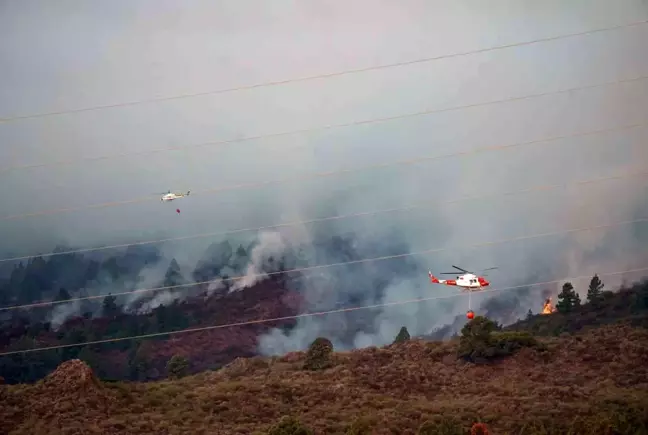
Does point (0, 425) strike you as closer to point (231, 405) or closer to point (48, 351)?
point (231, 405)

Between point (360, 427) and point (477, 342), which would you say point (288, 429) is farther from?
point (477, 342)

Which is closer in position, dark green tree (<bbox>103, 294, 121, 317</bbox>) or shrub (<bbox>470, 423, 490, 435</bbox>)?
shrub (<bbox>470, 423, 490, 435</bbox>)

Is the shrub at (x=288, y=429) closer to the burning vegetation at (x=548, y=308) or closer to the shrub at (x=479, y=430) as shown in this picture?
the shrub at (x=479, y=430)

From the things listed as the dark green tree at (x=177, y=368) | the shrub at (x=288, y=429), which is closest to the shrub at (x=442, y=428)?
the shrub at (x=288, y=429)

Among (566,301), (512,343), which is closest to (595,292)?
(566,301)

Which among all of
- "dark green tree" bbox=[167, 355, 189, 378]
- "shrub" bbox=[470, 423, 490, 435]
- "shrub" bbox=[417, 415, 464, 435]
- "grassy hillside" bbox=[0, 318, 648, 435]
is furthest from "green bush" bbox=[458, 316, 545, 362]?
"dark green tree" bbox=[167, 355, 189, 378]

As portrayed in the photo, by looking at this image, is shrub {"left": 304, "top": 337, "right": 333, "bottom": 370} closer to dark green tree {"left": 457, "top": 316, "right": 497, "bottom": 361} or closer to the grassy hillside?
the grassy hillside
